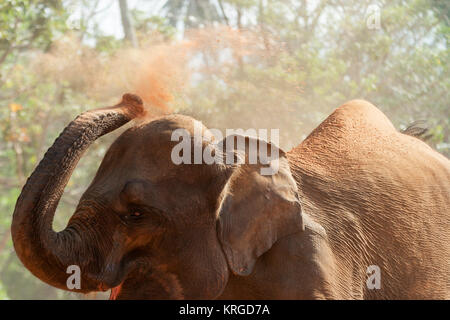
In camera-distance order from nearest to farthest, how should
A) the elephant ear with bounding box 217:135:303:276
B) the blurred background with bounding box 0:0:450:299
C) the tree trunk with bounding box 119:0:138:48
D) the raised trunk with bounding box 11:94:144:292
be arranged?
1. the raised trunk with bounding box 11:94:144:292
2. the elephant ear with bounding box 217:135:303:276
3. the blurred background with bounding box 0:0:450:299
4. the tree trunk with bounding box 119:0:138:48

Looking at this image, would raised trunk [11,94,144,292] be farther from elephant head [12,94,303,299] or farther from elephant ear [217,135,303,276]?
elephant ear [217,135,303,276]

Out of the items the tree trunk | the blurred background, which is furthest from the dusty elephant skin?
the tree trunk

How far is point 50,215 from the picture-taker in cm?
257

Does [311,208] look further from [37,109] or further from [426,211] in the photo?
[37,109]

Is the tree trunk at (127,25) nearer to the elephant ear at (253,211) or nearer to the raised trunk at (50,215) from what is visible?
the elephant ear at (253,211)

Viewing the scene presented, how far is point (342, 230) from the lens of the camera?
309cm

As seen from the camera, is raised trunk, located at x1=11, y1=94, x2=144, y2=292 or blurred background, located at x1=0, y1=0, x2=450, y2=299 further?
blurred background, located at x1=0, y1=0, x2=450, y2=299

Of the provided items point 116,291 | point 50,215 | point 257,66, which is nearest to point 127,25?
point 257,66

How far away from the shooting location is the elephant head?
8.87 ft

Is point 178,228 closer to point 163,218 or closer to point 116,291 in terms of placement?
point 163,218

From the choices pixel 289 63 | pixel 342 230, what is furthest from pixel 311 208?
pixel 289 63

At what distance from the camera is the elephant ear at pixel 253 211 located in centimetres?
280

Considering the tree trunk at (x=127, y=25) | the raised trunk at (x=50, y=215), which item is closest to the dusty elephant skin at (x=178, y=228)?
the raised trunk at (x=50, y=215)

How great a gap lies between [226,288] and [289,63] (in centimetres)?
854
